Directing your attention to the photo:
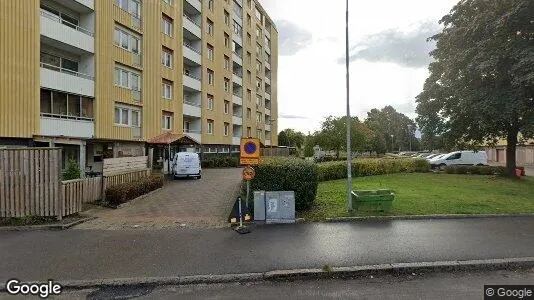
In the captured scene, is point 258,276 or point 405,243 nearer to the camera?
point 258,276

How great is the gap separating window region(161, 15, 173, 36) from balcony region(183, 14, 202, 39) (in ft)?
7.28

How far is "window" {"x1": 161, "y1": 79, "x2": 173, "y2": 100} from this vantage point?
2651 centimetres

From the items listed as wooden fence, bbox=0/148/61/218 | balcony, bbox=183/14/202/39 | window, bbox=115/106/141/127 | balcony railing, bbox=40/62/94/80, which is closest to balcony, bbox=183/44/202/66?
balcony, bbox=183/14/202/39

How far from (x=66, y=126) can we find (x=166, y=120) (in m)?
9.83

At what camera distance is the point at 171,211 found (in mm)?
11195

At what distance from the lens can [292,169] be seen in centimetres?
1032

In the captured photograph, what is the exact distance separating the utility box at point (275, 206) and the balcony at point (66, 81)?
13315 millimetres

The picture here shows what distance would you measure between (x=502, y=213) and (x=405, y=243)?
15.8ft

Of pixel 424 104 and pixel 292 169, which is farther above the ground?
pixel 424 104

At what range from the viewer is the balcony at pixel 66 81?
16.9m

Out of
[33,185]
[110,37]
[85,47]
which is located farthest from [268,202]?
[110,37]

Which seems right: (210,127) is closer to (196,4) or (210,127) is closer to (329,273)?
(196,4)

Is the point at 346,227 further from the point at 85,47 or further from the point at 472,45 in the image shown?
the point at 85,47

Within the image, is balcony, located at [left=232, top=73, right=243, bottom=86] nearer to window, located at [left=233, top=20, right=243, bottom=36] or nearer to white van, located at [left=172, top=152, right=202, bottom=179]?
window, located at [left=233, top=20, right=243, bottom=36]
